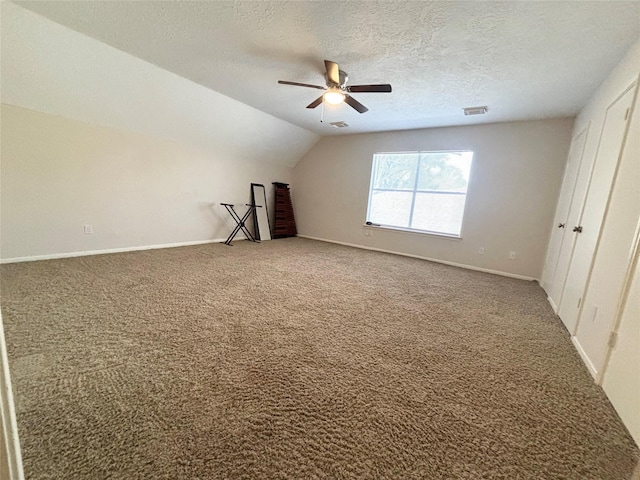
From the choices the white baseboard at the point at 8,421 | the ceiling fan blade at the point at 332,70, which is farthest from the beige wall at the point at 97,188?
the white baseboard at the point at 8,421

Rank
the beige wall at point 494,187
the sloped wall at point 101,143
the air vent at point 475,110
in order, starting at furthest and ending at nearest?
the beige wall at point 494,187 → the air vent at point 475,110 → the sloped wall at point 101,143

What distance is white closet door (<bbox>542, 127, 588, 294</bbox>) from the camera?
9.60 feet

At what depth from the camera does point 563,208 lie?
319 centimetres

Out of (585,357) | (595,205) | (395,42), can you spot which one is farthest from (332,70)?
(585,357)

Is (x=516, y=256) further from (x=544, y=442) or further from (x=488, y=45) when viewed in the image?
(x=544, y=442)

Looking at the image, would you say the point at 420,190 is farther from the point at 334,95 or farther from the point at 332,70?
the point at 332,70

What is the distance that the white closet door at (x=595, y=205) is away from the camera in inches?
76.4

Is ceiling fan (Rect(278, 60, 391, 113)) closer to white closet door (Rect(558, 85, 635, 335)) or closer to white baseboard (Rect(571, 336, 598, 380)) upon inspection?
white closet door (Rect(558, 85, 635, 335))

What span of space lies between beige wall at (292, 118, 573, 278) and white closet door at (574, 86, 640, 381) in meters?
2.19

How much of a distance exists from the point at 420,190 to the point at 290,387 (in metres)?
4.33

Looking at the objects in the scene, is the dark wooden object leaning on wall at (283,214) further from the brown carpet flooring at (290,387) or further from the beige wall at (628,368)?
the beige wall at (628,368)

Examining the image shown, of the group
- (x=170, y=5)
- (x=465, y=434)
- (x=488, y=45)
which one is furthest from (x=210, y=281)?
(x=488, y=45)

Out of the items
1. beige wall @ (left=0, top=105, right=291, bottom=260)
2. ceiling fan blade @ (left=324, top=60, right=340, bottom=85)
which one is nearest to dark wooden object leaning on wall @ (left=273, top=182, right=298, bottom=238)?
beige wall @ (left=0, top=105, right=291, bottom=260)

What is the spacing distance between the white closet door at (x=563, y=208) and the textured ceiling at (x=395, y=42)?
52 centimetres
